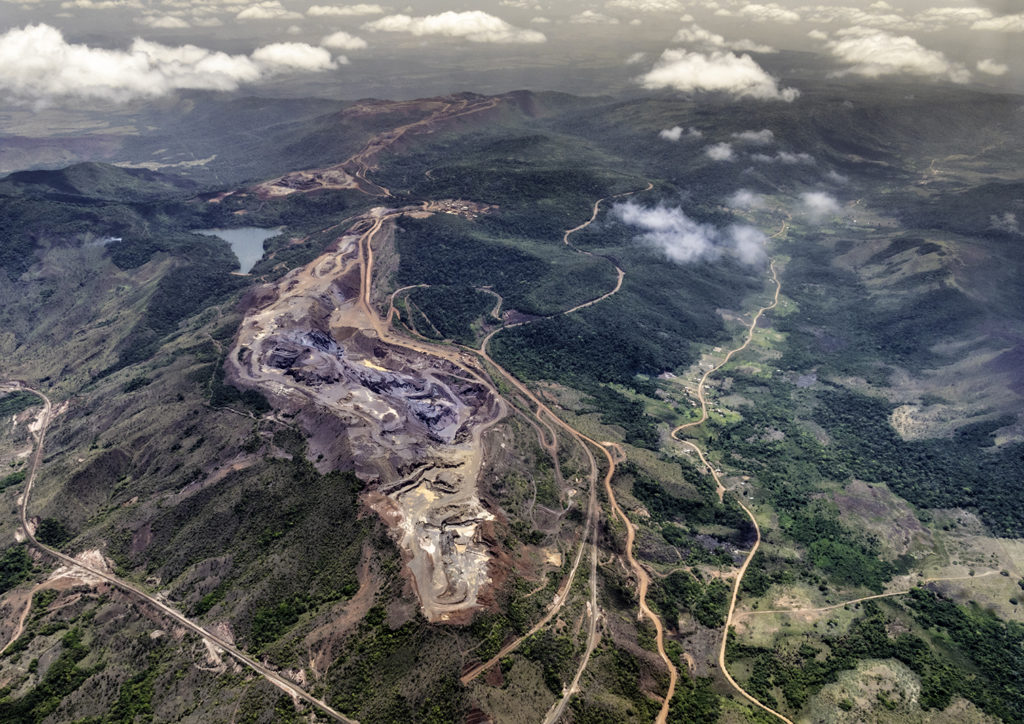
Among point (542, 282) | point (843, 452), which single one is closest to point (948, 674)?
point (843, 452)

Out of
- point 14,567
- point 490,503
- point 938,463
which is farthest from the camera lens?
point 938,463

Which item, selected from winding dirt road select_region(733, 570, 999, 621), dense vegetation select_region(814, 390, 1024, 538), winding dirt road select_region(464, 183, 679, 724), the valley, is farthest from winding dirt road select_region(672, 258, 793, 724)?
dense vegetation select_region(814, 390, 1024, 538)

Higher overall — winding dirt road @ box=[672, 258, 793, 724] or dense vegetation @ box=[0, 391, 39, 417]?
dense vegetation @ box=[0, 391, 39, 417]

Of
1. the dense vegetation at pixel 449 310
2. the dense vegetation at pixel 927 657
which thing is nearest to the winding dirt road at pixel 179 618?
the dense vegetation at pixel 927 657

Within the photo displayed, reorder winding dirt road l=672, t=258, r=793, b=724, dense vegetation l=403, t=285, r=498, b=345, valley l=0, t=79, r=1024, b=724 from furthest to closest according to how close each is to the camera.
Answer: dense vegetation l=403, t=285, r=498, b=345 → winding dirt road l=672, t=258, r=793, b=724 → valley l=0, t=79, r=1024, b=724

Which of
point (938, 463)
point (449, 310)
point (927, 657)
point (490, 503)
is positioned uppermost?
point (490, 503)

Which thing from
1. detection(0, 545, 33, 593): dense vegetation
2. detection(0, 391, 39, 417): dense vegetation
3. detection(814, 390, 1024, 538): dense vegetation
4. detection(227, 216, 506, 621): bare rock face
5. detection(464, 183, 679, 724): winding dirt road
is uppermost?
detection(227, 216, 506, 621): bare rock face

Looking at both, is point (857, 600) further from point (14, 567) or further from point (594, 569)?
point (14, 567)

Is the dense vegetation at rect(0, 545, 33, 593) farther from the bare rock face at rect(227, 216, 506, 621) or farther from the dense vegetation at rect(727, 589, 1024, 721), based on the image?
the dense vegetation at rect(727, 589, 1024, 721)

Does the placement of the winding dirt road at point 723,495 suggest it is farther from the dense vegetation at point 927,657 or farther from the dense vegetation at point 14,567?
the dense vegetation at point 14,567

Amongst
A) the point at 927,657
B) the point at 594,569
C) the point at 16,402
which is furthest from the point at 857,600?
the point at 16,402
